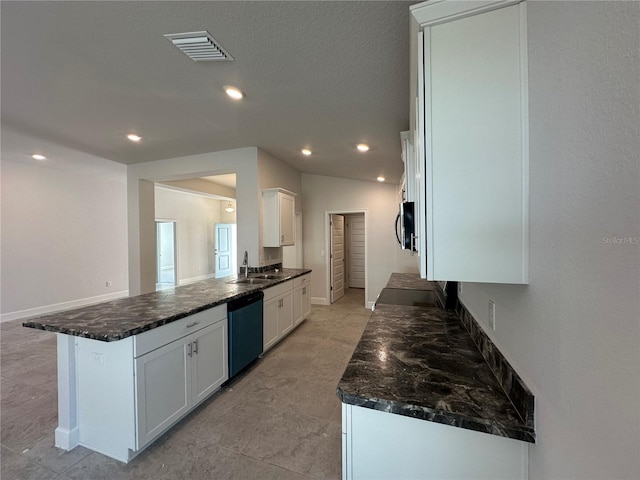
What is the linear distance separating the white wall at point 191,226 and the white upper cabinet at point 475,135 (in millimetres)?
7898

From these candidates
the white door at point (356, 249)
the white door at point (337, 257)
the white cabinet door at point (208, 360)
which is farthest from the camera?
the white door at point (356, 249)

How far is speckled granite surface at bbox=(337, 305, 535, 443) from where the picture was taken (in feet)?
3.00

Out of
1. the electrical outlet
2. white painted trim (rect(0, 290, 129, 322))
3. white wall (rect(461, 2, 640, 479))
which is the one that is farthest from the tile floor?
Result: white painted trim (rect(0, 290, 129, 322))

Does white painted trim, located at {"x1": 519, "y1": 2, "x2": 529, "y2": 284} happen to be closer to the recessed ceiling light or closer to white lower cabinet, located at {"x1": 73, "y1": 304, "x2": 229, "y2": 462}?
the recessed ceiling light

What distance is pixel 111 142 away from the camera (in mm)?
3623

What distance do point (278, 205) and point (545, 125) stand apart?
12.0ft

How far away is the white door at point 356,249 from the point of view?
7.87 metres

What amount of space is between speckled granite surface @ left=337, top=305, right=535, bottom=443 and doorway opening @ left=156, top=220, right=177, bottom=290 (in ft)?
25.9

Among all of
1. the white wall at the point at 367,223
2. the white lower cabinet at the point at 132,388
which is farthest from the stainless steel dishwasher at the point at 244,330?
the white wall at the point at 367,223

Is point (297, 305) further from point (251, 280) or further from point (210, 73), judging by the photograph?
point (210, 73)

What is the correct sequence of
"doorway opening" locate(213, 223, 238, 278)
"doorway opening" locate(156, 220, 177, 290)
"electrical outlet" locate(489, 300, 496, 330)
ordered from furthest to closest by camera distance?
"doorway opening" locate(213, 223, 238, 278)
"doorway opening" locate(156, 220, 177, 290)
"electrical outlet" locate(489, 300, 496, 330)

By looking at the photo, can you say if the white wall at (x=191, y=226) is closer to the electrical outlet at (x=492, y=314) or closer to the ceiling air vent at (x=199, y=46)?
the ceiling air vent at (x=199, y=46)

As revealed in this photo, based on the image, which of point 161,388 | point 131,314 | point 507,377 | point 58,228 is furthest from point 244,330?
point 58,228

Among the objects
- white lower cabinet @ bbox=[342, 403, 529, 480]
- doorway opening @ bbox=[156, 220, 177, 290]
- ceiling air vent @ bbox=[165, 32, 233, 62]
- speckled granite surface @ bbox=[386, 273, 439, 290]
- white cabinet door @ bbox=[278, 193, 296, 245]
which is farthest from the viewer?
doorway opening @ bbox=[156, 220, 177, 290]
